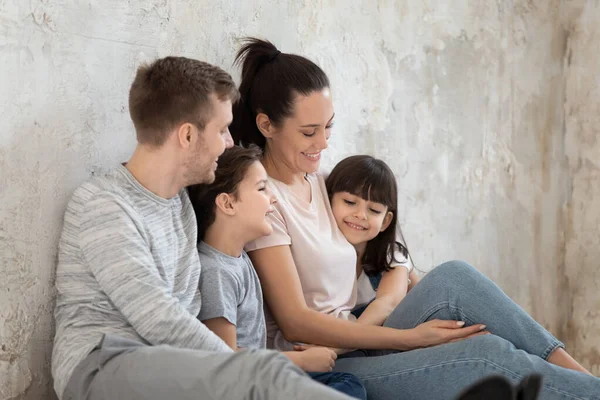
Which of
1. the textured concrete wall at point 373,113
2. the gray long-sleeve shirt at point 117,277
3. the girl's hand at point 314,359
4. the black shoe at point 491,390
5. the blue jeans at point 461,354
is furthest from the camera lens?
the girl's hand at point 314,359

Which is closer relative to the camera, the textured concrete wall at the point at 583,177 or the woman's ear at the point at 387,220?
the woman's ear at the point at 387,220

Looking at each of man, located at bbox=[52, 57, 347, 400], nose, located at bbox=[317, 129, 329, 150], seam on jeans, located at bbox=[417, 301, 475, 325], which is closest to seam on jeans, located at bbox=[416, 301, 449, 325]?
seam on jeans, located at bbox=[417, 301, 475, 325]

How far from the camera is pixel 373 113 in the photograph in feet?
9.73

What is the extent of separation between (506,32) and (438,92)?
54cm

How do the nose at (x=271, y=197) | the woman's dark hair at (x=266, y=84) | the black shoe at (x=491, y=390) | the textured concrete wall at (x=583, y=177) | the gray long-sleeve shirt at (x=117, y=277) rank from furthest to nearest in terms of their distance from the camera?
the textured concrete wall at (x=583, y=177) → the woman's dark hair at (x=266, y=84) → the nose at (x=271, y=197) → the gray long-sleeve shirt at (x=117, y=277) → the black shoe at (x=491, y=390)

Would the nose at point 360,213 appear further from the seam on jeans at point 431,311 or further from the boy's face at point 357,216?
the seam on jeans at point 431,311

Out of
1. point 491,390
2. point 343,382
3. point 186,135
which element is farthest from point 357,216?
point 491,390

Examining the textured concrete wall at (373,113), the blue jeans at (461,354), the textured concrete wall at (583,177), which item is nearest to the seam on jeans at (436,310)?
the blue jeans at (461,354)

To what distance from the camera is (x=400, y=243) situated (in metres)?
2.57

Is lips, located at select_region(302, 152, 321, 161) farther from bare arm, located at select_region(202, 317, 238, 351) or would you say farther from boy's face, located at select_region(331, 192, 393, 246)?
bare arm, located at select_region(202, 317, 238, 351)

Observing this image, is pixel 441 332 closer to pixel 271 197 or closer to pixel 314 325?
pixel 314 325

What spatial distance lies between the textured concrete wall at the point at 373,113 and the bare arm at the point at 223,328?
0.36 m

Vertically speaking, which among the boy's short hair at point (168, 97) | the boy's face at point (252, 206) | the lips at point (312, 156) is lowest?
the boy's face at point (252, 206)

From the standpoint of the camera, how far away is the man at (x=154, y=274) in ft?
4.68
